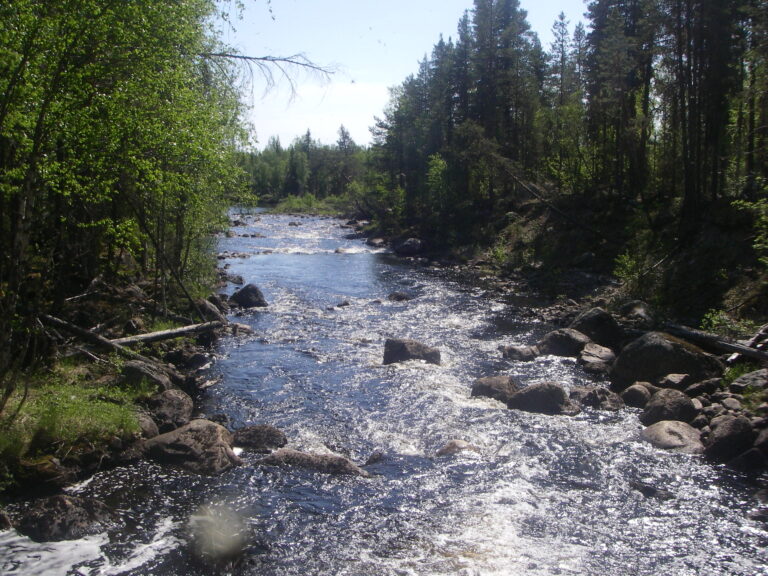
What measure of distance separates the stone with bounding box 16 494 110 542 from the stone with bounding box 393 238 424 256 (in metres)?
38.7

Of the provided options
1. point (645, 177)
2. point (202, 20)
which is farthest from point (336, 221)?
point (202, 20)

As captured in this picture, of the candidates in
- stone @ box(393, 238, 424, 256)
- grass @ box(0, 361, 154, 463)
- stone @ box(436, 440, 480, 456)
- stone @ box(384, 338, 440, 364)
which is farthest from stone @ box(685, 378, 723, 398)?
stone @ box(393, 238, 424, 256)

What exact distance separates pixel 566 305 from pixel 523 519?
18.5m

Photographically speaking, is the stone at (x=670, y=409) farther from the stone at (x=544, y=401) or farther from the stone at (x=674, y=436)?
the stone at (x=544, y=401)

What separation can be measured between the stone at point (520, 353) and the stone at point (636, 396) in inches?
163

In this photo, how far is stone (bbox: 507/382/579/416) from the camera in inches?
581

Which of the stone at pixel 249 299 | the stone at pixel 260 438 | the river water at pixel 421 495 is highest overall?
the stone at pixel 249 299

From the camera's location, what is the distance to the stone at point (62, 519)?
28.8ft

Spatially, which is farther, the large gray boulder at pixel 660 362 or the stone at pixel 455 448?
the large gray boulder at pixel 660 362

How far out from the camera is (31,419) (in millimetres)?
10688

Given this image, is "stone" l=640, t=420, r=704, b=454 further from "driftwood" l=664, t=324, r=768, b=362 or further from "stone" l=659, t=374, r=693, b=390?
"driftwood" l=664, t=324, r=768, b=362

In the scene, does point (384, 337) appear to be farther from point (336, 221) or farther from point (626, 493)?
point (336, 221)

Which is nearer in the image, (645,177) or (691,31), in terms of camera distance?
(691,31)

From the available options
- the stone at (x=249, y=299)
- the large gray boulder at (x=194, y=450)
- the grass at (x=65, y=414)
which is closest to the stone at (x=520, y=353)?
the large gray boulder at (x=194, y=450)
